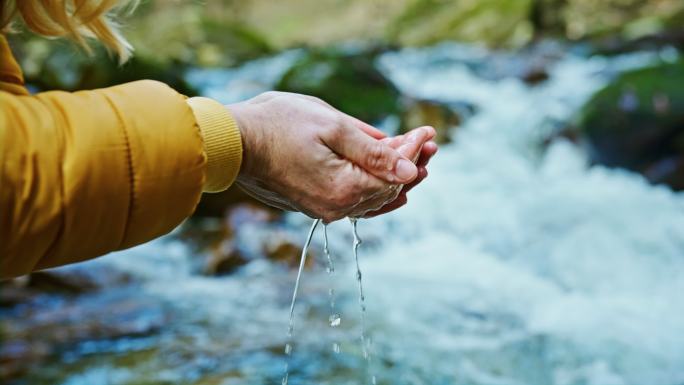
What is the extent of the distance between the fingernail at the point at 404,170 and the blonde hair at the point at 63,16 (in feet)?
2.42

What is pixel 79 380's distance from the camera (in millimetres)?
3904

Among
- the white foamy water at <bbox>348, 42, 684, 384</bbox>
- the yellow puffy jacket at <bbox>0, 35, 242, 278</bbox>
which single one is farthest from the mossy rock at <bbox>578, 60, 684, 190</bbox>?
the yellow puffy jacket at <bbox>0, 35, 242, 278</bbox>

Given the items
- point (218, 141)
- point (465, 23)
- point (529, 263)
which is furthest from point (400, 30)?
point (218, 141)

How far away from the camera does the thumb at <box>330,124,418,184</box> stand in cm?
173

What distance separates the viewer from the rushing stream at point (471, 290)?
4.09 meters

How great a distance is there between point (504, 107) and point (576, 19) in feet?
25.0

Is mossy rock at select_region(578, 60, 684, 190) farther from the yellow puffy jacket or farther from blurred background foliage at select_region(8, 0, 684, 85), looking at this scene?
the yellow puffy jacket

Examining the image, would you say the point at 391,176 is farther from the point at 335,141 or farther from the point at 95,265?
the point at 95,265

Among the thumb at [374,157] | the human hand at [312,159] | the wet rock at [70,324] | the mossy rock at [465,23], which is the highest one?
the mossy rock at [465,23]

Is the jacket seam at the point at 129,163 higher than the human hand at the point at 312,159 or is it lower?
lower

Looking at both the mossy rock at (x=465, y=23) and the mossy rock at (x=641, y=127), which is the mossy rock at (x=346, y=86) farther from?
the mossy rock at (x=465, y=23)

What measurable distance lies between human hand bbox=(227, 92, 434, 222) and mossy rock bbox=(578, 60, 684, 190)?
6970 mm

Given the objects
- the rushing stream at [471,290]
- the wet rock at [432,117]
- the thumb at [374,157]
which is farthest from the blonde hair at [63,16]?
the wet rock at [432,117]

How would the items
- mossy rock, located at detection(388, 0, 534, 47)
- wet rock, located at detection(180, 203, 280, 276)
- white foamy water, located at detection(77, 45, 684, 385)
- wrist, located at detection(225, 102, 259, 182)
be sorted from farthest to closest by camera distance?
mossy rock, located at detection(388, 0, 534, 47) → wet rock, located at detection(180, 203, 280, 276) → white foamy water, located at detection(77, 45, 684, 385) → wrist, located at detection(225, 102, 259, 182)
